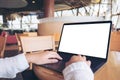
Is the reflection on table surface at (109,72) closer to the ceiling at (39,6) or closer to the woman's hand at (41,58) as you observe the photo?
the woman's hand at (41,58)

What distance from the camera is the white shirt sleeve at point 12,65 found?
0.80 meters

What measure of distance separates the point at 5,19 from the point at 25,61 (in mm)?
14780

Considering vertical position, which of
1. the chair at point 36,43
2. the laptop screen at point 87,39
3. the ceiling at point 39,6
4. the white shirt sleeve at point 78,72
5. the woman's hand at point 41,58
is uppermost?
the ceiling at point 39,6

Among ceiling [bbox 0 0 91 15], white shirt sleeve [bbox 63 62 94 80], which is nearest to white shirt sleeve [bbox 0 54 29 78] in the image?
white shirt sleeve [bbox 63 62 94 80]

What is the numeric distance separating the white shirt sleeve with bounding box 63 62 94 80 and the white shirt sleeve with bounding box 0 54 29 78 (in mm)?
265

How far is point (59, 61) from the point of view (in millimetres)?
889

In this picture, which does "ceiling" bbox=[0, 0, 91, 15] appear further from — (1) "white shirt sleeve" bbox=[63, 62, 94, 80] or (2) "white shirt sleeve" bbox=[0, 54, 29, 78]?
(1) "white shirt sleeve" bbox=[63, 62, 94, 80]

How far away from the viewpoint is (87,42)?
949 mm

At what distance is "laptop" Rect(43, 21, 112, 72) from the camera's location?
840mm

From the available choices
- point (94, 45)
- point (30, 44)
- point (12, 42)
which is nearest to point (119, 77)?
point (94, 45)

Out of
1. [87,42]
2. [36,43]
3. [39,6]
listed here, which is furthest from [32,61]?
[39,6]

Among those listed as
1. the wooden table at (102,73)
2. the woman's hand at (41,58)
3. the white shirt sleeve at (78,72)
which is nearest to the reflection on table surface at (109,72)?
the wooden table at (102,73)

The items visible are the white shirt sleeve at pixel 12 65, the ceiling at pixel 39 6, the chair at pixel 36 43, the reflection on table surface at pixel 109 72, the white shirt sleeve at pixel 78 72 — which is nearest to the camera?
the white shirt sleeve at pixel 78 72

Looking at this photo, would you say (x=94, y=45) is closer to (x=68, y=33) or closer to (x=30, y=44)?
(x=68, y=33)
